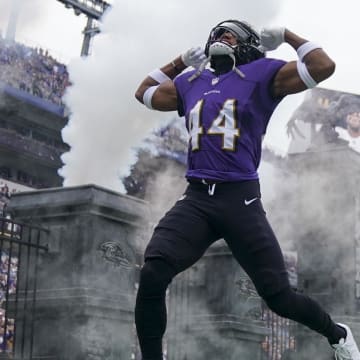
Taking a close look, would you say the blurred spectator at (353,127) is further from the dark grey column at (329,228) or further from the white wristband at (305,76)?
the white wristband at (305,76)

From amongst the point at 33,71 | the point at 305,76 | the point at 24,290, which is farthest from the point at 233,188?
the point at 33,71

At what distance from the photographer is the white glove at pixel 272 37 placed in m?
4.42

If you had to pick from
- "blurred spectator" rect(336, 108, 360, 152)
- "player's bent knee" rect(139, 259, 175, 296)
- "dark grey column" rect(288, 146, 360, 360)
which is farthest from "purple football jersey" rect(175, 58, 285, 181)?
"blurred spectator" rect(336, 108, 360, 152)

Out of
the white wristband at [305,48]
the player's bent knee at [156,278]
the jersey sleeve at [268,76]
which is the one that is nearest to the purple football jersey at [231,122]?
the jersey sleeve at [268,76]

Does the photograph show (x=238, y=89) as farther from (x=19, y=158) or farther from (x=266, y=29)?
(x=19, y=158)

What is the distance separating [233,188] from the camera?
445 centimetres

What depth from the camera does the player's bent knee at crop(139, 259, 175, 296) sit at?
4.21 metres

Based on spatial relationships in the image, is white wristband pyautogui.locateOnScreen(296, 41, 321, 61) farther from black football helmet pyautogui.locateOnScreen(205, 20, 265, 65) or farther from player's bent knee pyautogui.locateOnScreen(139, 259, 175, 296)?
player's bent knee pyautogui.locateOnScreen(139, 259, 175, 296)

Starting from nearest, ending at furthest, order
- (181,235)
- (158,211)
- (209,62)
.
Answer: (181,235) < (209,62) < (158,211)

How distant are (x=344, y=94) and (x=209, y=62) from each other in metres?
26.6

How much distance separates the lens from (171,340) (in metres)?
8.77

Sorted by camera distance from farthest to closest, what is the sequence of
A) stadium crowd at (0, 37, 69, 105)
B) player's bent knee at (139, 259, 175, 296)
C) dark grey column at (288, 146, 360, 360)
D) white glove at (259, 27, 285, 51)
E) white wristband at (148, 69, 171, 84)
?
stadium crowd at (0, 37, 69, 105), dark grey column at (288, 146, 360, 360), white wristband at (148, 69, 171, 84), white glove at (259, 27, 285, 51), player's bent knee at (139, 259, 175, 296)

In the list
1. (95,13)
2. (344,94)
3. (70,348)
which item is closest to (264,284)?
(70,348)

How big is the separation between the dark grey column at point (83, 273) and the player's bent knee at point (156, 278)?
3048mm
